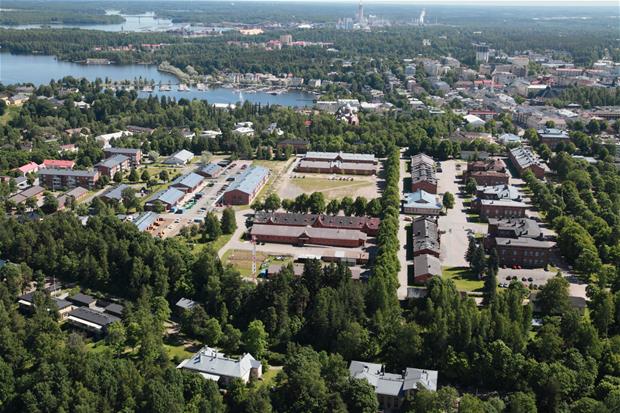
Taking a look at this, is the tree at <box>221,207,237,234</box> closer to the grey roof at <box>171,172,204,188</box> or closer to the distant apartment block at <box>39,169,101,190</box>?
the grey roof at <box>171,172,204,188</box>

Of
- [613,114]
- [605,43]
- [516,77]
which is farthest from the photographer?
[605,43]

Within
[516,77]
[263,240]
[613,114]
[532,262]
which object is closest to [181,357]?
[263,240]

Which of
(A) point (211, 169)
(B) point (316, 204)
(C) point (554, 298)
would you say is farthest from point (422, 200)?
(A) point (211, 169)

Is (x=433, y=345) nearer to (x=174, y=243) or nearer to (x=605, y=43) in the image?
(x=174, y=243)

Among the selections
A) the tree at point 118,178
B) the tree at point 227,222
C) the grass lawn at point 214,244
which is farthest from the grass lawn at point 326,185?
the tree at point 118,178

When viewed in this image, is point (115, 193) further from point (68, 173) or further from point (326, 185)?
point (326, 185)

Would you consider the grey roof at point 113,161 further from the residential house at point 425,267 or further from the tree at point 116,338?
the residential house at point 425,267

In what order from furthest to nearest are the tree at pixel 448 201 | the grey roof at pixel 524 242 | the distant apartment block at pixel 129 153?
the distant apartment block at pixel 129 153 → the tree at pixel 448 201 → the grey roof at pixel 524 242
